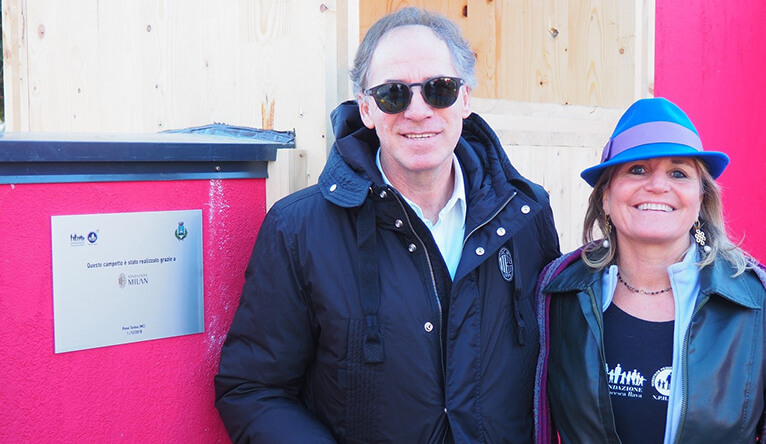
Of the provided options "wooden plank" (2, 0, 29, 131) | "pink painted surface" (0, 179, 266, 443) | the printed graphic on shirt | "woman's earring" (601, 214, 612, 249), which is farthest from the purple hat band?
"wooden plank" (2, 0, 29, 131)

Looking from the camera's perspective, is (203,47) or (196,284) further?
(203,47)

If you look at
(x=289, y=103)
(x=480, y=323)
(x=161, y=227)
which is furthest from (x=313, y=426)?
(x=289, y=103)

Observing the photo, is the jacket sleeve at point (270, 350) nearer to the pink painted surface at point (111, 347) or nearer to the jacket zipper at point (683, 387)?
the pink painted surface at point (111, 347)

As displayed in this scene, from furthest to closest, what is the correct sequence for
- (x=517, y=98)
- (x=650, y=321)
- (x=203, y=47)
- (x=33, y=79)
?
(x=517, y=98)
(x=33, y=79)
(x=203, y=47)
(x=650, y=321)

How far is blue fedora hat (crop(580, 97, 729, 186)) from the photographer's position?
7.65 ft

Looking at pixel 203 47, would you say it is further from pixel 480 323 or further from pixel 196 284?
pixel 480 323

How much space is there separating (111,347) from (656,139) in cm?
172

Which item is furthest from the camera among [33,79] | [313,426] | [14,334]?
[33,79]

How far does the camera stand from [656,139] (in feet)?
7.77

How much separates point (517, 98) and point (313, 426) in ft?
10.2

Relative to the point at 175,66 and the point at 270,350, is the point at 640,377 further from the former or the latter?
the point at 175,66

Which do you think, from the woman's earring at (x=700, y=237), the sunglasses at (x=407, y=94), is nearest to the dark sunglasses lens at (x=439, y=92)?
the sunglasses at (x=407, y=94)

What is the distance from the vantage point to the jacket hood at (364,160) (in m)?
2.28

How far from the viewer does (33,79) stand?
439cm
